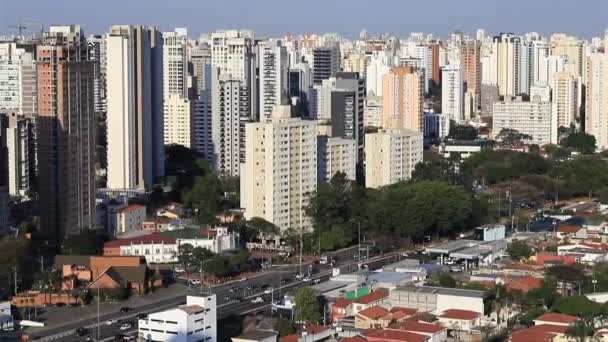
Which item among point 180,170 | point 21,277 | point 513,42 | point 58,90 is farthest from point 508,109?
point 21,277

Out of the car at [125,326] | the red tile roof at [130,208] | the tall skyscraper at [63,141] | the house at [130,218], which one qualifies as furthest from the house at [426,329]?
the red tile roof at [130,208]

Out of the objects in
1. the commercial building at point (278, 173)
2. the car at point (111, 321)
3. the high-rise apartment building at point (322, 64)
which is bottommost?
the car at point (111, 321)

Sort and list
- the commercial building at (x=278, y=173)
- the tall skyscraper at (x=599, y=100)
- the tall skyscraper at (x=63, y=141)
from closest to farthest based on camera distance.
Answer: the tall skyscraper at (x=63, y=141)
the commercial building at (x=278, y=173)
the tall skyscraper at (x=599, y=100)

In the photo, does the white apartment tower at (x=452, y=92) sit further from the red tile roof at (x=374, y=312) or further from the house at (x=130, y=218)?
the red tile roof at (x=374, y=312)

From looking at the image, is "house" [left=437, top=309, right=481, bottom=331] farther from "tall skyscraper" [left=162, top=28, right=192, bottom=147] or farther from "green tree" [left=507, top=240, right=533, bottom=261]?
"tall skyscraper" [left=162, top=28, right=192, bottom=147]

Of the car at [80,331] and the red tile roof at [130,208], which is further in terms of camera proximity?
the red tile roof at [130,208]

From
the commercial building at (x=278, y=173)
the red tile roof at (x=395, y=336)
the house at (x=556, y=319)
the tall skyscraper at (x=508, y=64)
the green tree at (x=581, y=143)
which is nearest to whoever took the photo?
the red tile roof at (x=395, y=336)

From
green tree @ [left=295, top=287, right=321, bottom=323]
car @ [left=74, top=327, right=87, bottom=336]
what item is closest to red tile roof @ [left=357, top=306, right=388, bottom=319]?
green tree @ [left=295, top=287, right=321, bottom=323]

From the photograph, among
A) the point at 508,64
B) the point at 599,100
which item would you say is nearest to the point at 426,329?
the point at 599,100
